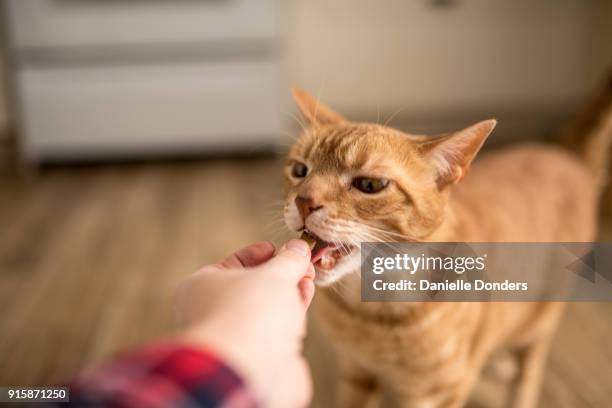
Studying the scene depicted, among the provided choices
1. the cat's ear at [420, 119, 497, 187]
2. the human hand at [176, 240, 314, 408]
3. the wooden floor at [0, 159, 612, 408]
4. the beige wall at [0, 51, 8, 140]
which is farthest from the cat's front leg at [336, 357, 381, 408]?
the beige wall at [0, 51, 8, 140]

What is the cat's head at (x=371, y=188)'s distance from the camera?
30.7 inches

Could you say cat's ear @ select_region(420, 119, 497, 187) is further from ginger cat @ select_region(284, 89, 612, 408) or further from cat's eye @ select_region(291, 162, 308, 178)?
cat's eye @ select_region(291, 162, 308, 178)

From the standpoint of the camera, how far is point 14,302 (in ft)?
5.34

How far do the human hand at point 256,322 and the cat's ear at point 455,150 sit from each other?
0.31m

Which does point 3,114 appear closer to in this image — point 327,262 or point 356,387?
point 356,387

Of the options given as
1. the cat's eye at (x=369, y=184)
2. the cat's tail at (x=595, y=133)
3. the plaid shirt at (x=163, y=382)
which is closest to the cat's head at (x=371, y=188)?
the cat's eye at (x=369, y=184)

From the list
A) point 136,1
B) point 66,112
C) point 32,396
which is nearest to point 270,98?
point 136,1

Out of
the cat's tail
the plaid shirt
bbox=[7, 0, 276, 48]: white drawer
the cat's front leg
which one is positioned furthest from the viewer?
bbox=[7, 0, 276, 48]: white drawer

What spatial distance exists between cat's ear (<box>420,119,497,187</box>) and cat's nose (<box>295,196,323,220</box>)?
0.19 m

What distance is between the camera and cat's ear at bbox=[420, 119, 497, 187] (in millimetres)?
765

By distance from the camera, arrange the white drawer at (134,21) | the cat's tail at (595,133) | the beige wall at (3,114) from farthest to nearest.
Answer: the beige wall at (3,114)
the white drawer at (134,21)
the cat's tail at (595,133)

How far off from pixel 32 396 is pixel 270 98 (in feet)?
6.81

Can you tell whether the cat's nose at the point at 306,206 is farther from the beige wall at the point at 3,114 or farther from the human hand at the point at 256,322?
the beige wall at the point at 3,114

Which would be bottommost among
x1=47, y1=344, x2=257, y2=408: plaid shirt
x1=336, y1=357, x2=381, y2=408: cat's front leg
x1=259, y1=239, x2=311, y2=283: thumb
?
x1=336, y1=357, x2=381, y2=408: cat's front leg
